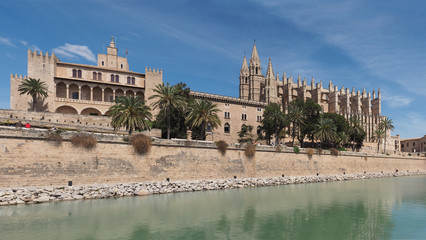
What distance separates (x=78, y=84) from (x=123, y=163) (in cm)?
2994

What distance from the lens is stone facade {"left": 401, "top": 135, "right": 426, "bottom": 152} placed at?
311 feet

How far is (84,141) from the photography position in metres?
24.0

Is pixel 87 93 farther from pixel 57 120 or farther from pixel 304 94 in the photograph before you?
pixel 304 94

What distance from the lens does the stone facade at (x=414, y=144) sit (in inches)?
3728

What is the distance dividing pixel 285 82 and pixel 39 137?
69978mm

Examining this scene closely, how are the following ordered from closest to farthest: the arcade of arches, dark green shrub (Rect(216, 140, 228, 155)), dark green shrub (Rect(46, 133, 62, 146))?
1. dark green shrub (Rect(46, 133, 62, 146))
2. dark green shrub (Rect(216, 140, 228, 155))
3. the arcade of arches

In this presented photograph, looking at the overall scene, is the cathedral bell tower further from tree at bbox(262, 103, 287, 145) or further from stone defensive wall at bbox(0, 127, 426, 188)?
stone defensive wall at bbox(0, 127, 426, 188)

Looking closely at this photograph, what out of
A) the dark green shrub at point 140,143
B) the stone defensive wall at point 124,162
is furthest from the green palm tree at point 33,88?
the dark green shrub at point 140,143

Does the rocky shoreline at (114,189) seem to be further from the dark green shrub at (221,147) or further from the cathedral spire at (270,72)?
the cathedral spire at (270,72)

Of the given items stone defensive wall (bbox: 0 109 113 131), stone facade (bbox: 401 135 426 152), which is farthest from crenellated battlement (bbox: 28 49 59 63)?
stone facade (bbox: 401 135 426 152)

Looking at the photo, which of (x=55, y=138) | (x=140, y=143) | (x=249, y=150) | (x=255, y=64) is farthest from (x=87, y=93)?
(x=255, y=64)

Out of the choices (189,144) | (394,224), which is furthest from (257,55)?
(394,224)

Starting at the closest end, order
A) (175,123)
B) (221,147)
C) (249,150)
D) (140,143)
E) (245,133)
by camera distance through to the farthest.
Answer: (140,143) → (221,147) → (249,150) → (175,123) → (245,133)

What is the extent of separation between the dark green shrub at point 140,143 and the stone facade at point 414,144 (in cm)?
10195
